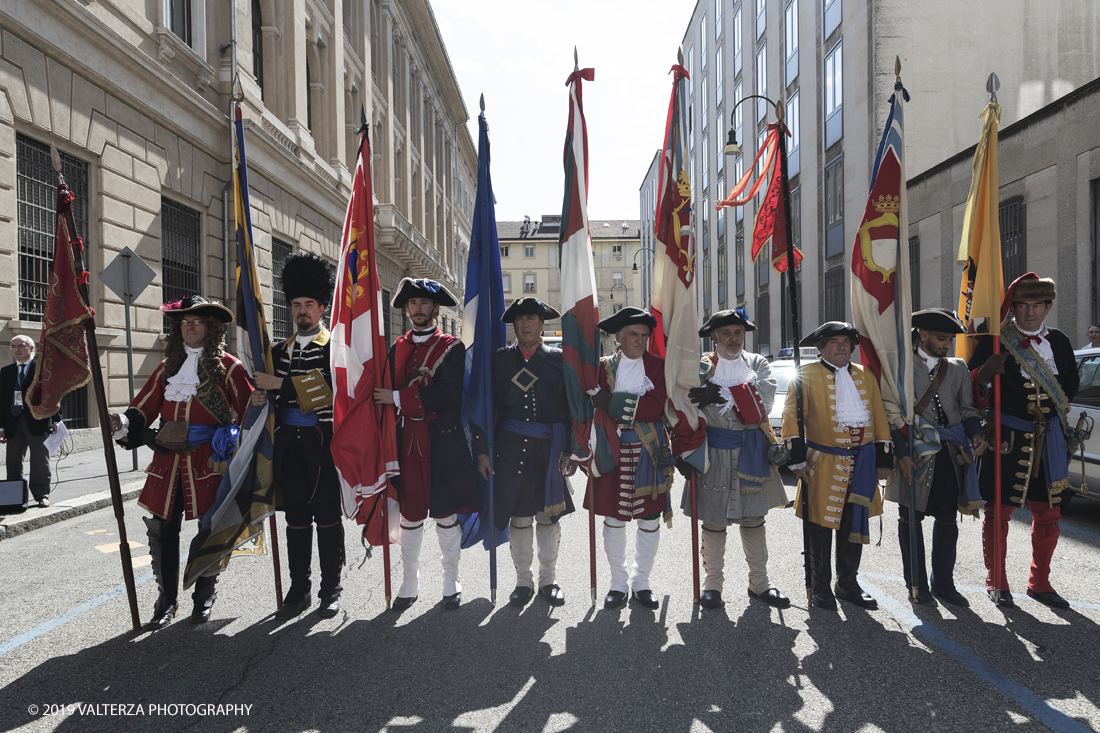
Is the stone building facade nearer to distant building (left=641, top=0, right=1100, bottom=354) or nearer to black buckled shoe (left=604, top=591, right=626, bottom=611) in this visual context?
black buckled shoe (left=604, top=591, right=626, bottom=611)

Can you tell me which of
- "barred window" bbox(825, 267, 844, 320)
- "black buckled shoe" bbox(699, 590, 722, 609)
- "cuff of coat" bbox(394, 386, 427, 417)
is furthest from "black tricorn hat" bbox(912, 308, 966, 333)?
"barred window" bbox(825, 267, 844, 320)

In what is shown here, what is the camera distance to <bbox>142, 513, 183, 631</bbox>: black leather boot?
4.07 m

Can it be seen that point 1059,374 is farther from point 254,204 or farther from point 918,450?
point 254,204

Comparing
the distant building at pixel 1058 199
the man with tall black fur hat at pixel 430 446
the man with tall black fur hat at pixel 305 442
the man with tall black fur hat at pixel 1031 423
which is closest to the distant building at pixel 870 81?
the distant building at pixel 1058 199

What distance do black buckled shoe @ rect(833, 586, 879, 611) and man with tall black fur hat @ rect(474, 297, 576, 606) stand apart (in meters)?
1.84

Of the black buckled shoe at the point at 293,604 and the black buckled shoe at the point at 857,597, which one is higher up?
the black buckled shoe at the point at 293,604

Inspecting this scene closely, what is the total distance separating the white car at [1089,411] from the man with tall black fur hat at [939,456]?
247cm

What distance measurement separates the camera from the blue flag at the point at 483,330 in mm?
4559

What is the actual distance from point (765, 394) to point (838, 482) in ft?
2.34

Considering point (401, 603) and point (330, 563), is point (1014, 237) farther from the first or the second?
point (330, 563)

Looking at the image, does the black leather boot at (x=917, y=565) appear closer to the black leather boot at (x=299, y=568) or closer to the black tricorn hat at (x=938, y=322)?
the black tricorn hat at (x=938, y=322)

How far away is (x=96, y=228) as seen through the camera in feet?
34.6

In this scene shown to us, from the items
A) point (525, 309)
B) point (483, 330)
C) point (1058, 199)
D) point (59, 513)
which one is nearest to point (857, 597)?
point (525, 309)

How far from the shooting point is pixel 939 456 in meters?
4.46
